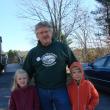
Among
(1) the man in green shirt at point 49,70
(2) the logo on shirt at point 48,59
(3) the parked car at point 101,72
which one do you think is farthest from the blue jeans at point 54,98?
(3) the parked car at point 101,72

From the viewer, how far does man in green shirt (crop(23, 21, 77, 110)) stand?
17.3ft

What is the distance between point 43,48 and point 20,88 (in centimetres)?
56

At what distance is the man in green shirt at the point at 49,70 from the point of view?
529cm

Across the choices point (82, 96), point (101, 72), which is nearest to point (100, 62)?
point (101, 72)

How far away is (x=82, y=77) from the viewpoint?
209 inches

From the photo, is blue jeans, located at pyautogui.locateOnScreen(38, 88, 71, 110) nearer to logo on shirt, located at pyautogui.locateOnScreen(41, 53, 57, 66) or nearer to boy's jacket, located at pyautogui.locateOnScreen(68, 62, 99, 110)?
boy's jacket, located at pyautogui.locateOnScreen(68, 62, 99, 110)

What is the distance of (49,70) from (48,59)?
13cm

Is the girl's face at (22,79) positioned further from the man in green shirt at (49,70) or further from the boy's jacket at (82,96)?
the boy's jacket at (82,96)

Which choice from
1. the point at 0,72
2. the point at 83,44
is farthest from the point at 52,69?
the point at 83,44

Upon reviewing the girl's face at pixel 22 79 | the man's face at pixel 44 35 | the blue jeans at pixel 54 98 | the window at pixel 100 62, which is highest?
the man's face at pixel 44 35

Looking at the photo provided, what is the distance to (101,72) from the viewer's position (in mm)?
11664

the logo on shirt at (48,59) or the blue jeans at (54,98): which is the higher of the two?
the logo on shirt at (48,59)

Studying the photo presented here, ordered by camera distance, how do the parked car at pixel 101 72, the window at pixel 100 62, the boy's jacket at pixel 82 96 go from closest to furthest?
the boy's jacket at pixel 82 96 < the parked car at pixel 101 72 < the window at pixel 100 62

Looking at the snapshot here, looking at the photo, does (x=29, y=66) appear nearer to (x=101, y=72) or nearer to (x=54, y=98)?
(x=54, y=98)
